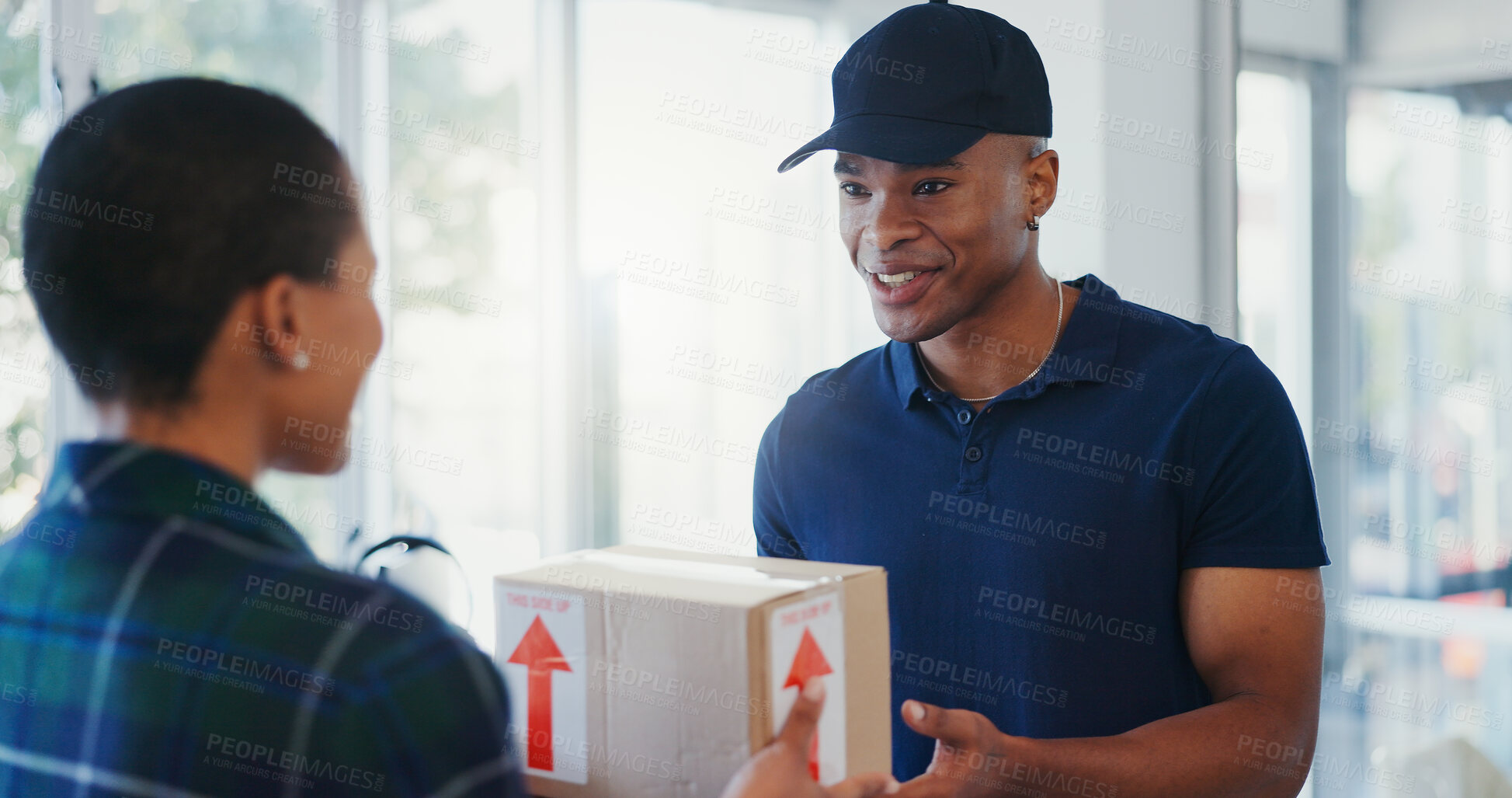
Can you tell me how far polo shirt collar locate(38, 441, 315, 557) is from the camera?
25.1 inches

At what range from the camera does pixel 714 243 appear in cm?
301

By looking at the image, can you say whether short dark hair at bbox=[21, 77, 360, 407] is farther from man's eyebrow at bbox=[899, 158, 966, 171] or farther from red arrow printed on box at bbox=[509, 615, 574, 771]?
man's eyebrow at bbox=[899, 158, 966, 171]

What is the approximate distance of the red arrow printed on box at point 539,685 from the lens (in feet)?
3.09

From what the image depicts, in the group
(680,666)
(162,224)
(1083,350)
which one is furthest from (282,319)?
(1083,350)

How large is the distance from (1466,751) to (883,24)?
5.30 feet

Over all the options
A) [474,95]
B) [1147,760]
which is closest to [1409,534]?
[1147,760]

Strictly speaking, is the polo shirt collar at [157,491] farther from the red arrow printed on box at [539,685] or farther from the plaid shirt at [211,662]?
the red arrow printed on box at [539,685]

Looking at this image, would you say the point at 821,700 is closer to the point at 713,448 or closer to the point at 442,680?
the point at 442,680

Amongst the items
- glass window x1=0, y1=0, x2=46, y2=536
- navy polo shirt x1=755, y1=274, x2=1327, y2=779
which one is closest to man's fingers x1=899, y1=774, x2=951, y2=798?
navy polo shirt x1=755, y1=274, x2=1327, y2=779

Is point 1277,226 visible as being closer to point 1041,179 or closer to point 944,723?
point 1041,179

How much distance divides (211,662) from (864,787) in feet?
1.77

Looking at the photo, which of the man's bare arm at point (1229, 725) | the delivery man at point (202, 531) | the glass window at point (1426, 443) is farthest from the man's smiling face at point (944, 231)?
the glass window at point (1426, 443)

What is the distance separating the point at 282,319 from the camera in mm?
679

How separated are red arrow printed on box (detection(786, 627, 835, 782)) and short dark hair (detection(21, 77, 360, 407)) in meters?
0.47
